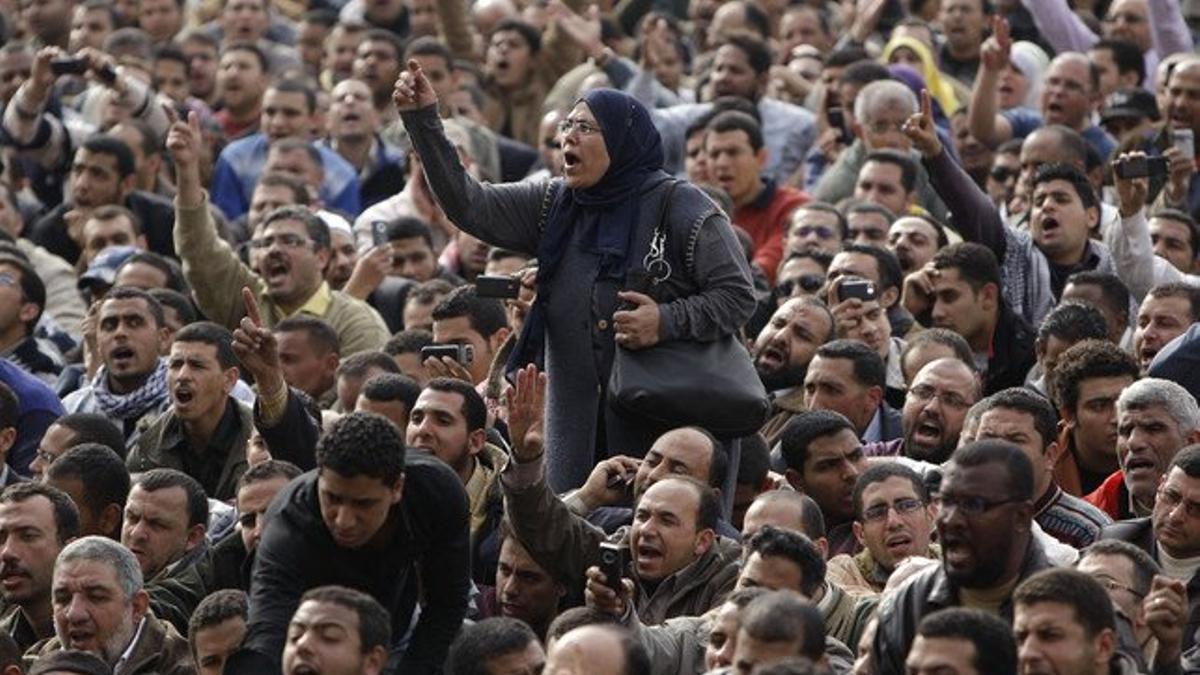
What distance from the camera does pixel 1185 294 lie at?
36.0 ft

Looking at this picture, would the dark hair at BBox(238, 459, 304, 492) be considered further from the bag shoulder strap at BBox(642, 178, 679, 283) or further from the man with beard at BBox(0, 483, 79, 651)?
the bag shoulder strap at BBox(642, 178, 679, 283)

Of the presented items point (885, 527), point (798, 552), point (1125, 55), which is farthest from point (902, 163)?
point (798, 552)

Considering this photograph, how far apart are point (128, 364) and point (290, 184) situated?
2577 mm

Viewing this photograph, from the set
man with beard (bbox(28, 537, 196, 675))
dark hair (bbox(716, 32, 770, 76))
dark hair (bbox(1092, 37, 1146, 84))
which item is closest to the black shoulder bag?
man with beard (bbox(28, 537, 196, 675))

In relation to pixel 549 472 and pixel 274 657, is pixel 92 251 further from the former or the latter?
pixel 274 657

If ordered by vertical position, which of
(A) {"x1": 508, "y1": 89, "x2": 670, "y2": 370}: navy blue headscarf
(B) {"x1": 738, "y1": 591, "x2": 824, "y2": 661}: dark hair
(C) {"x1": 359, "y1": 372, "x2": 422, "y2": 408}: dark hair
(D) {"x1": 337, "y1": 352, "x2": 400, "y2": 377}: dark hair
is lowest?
(D) {"x1": 337, "y1": 352, "x2": 400, "y2": 377}: dark hair

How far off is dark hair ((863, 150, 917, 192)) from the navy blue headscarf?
3.86 metres

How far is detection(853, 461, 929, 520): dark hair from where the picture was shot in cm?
939

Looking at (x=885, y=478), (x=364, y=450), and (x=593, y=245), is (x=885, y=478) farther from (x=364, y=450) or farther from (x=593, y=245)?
(x=364, y=450)

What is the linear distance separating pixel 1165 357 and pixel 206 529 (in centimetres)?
323

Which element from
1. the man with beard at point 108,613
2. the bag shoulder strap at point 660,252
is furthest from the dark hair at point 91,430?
the bag shoulder strap at point 660,252

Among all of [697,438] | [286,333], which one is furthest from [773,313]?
[697,438]

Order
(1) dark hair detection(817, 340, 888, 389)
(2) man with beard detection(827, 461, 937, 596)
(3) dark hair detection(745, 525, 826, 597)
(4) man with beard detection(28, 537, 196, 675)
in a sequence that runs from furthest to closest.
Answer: (1) dark hair detection(817, 340, 888, 389) < (2) man with beard detection(827, 461, 937, 596) < (4) man with beard detection(28, 537, 196, 675) < (3) dark hair detection(745, 525, 826, 597)

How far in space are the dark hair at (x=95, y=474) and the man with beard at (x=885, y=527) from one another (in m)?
2.42
